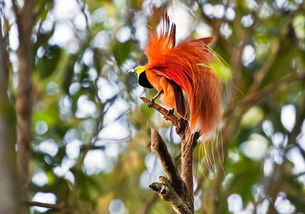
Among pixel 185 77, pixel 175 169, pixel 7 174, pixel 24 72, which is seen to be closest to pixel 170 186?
pixel 175 169

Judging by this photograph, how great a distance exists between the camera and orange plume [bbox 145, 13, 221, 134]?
100cm

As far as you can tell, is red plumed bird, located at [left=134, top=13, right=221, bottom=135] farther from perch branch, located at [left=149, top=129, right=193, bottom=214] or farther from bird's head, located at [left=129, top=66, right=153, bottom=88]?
perch branch, located at [left=149, top=129, right=193, bottom=214]

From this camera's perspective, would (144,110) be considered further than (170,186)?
Yes

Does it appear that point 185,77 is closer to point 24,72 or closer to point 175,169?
point 175,169

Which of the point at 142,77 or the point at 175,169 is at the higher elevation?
A: the point at 142,77

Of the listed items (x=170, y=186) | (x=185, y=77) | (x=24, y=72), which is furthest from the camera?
(x=24, y=72)

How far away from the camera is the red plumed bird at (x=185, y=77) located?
999 millimetres

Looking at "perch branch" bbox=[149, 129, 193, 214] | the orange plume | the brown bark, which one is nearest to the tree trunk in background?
"perch branch" bbox=[149, 129, 193, 214]

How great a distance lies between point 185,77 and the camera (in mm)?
998

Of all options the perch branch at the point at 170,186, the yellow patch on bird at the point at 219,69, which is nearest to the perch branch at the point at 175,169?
the perch branch at the point at 170,186

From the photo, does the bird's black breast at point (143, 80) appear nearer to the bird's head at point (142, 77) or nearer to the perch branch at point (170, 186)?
the bird's head at point (142, 77)

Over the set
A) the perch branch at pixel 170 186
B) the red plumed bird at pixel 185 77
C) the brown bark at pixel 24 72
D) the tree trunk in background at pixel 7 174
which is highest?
the brown bark at pixel 24 72

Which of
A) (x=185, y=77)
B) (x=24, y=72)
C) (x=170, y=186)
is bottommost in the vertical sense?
(x=170, y=186)

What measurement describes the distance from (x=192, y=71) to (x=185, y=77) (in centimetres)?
2
